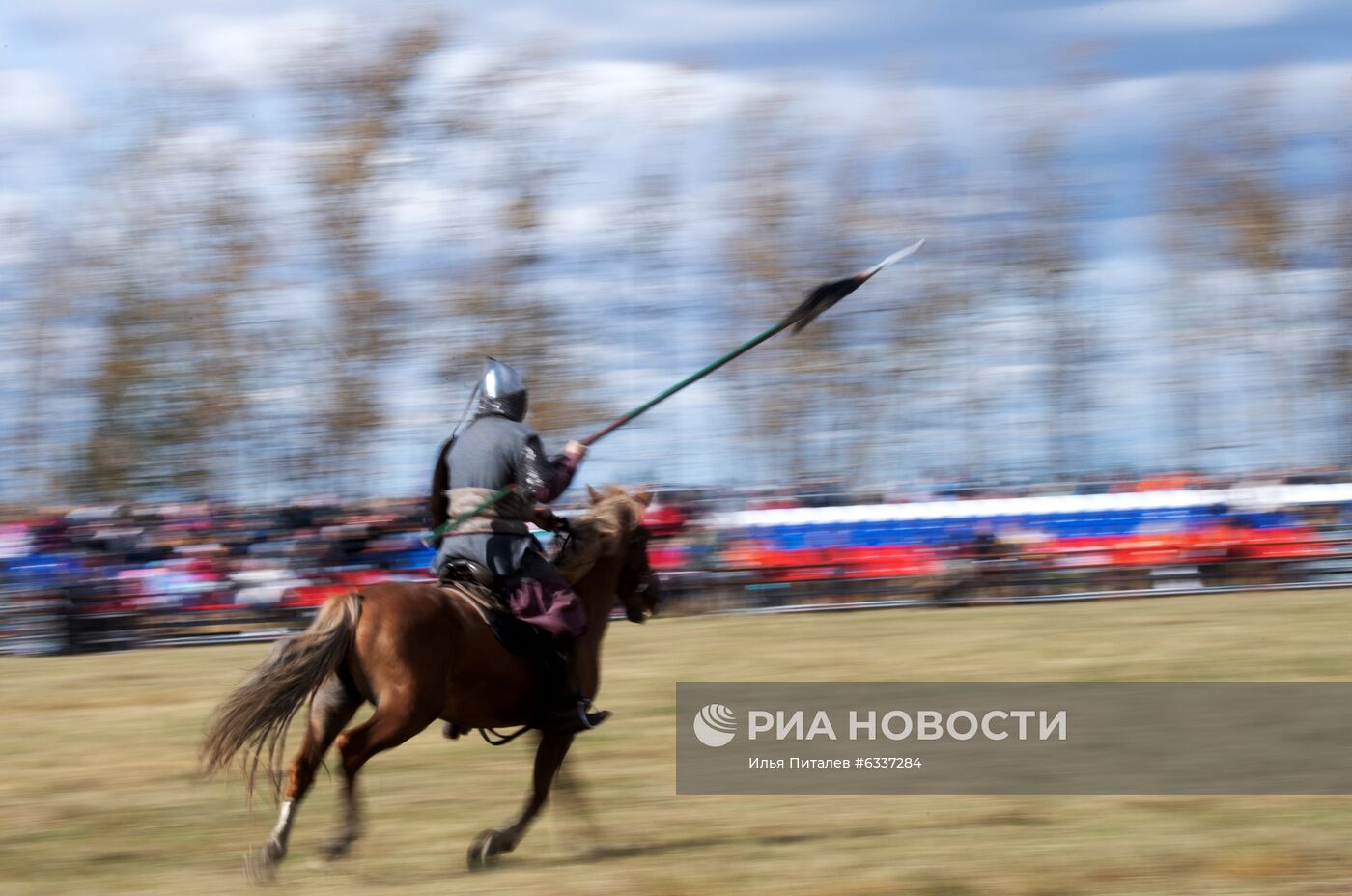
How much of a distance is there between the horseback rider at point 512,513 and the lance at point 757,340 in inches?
1.5

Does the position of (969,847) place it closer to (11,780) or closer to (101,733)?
(11,780)

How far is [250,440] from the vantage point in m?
27.7

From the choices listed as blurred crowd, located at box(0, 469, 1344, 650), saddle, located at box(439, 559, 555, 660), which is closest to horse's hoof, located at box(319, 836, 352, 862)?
saddle, located at box(439, 559, 555, 660)

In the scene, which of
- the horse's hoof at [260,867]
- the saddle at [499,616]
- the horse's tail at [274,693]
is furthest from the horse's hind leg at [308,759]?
the saddle at [499,616]

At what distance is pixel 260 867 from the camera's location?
553 cm

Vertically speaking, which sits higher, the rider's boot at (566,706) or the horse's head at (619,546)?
the horse's head at (619,546)

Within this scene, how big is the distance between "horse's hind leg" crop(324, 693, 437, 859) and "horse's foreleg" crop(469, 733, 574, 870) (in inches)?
21.2

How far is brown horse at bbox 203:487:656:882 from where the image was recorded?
18.0 ft

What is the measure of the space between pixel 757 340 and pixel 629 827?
2.17 m

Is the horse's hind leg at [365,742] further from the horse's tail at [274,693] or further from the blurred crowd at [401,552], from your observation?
the blurred crowd at [401,552]

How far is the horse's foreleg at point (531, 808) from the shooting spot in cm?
597

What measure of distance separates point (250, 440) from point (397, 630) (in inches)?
906

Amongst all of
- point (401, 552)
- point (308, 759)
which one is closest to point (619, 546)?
point (308, 759)

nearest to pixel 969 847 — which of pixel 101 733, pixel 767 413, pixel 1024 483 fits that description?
pixel 101 733
